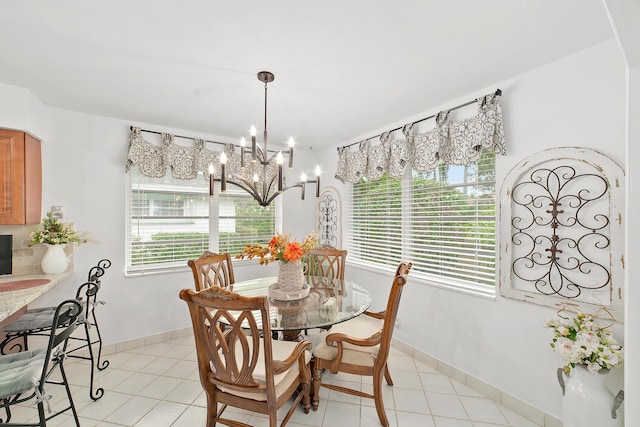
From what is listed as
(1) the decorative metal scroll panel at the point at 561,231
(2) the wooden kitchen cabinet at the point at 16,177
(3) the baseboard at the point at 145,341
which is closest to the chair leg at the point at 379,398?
(1) the decorative metal scroll panel at the point at 561,231

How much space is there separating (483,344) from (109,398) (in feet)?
10.3

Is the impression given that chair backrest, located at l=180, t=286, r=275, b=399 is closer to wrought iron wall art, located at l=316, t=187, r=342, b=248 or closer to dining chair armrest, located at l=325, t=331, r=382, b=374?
dining chair armrest, located at l=325, t=331, r=382, b=374

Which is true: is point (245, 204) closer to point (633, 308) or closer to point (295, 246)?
point (295, 246)

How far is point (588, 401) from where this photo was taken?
1546 mm

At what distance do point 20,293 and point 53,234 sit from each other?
709 mm

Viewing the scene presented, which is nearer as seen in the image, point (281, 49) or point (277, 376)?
point (277, 376)

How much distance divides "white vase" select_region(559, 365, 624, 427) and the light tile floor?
20.3 inches

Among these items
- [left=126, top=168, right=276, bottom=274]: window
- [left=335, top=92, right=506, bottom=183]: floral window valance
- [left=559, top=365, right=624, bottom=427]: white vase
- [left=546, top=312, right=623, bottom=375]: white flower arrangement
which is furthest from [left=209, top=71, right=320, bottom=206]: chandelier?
[left=559, top=365, right=624, bottom=427]: white vase

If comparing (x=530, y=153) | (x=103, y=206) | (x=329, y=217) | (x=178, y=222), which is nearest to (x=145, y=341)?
(x=178, y=222)

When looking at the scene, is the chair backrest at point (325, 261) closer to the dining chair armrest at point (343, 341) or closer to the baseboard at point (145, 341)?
the dining chair armrest at point (343, 341)

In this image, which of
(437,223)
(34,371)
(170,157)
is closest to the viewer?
(34,371)

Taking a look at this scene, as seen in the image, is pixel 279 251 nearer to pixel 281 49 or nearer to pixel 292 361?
pixel 292 361

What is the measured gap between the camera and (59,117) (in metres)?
2.79

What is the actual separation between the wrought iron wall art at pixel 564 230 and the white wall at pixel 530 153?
10cm
